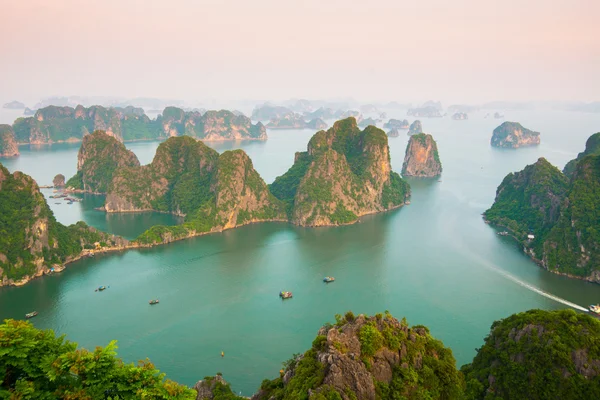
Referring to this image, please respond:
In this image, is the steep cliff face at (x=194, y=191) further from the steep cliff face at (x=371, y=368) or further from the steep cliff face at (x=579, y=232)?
the steep cliff face at (x=371, y=368)

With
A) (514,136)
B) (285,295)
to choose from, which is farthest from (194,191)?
(514,136)

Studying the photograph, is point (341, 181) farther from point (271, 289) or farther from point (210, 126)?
point (210, 126)

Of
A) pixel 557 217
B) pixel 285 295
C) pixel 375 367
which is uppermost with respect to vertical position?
pixel 375 367

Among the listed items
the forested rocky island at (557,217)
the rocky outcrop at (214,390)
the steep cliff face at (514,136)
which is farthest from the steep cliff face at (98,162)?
the steep cliff face at (514,136)

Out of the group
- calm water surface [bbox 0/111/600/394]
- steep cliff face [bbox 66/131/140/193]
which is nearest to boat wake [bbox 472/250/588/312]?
calm water surface [bbox 0/111/600/394]

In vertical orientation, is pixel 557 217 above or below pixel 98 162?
below

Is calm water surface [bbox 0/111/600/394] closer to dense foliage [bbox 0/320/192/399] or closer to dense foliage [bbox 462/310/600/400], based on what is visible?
dense foliage [bbox 462/310/600/400]

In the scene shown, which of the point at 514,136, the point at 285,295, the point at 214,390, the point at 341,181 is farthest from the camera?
the point at 514,136

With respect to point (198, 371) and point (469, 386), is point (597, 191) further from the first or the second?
point (198, 371)
